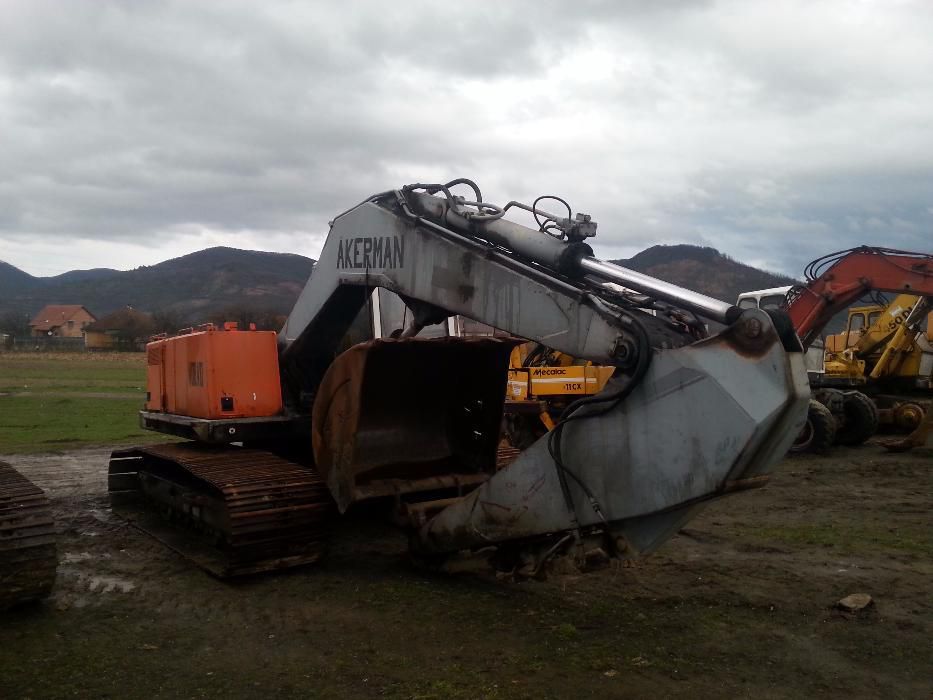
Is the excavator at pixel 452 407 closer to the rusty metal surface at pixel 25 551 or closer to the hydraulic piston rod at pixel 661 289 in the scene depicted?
the hydraulic piston rod at pixel 661 289

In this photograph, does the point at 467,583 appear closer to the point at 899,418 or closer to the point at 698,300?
the point at 698,300

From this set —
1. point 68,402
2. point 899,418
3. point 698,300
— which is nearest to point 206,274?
point 68,402

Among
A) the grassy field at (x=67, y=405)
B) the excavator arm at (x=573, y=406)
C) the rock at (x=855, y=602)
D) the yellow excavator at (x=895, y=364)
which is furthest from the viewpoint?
the yellow excavator at (x=895, y=364)

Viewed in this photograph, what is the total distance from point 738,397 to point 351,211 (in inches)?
Result: 143

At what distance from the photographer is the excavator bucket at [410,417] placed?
6500mm

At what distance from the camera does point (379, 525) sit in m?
8.21

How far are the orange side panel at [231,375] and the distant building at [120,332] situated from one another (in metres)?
48.1

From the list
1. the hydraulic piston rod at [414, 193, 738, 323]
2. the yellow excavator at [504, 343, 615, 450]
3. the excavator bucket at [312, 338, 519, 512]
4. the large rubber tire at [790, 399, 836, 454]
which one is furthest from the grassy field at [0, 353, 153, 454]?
the large rubber tire at [790, 399, 836, 454]

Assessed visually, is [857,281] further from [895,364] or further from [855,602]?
[855,602]

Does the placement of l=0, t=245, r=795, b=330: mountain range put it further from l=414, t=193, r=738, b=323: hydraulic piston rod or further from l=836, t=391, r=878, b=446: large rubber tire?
l=414, t=193, r=738, b=323: hydraulic piston rod

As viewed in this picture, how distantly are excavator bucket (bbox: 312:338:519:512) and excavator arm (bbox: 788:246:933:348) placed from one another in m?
7.79

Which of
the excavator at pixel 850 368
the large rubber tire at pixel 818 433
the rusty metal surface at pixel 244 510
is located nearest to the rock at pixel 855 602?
the rusty metal surface at pixel 244 510

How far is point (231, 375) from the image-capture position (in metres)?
7.53

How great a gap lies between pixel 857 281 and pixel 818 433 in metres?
2.60
